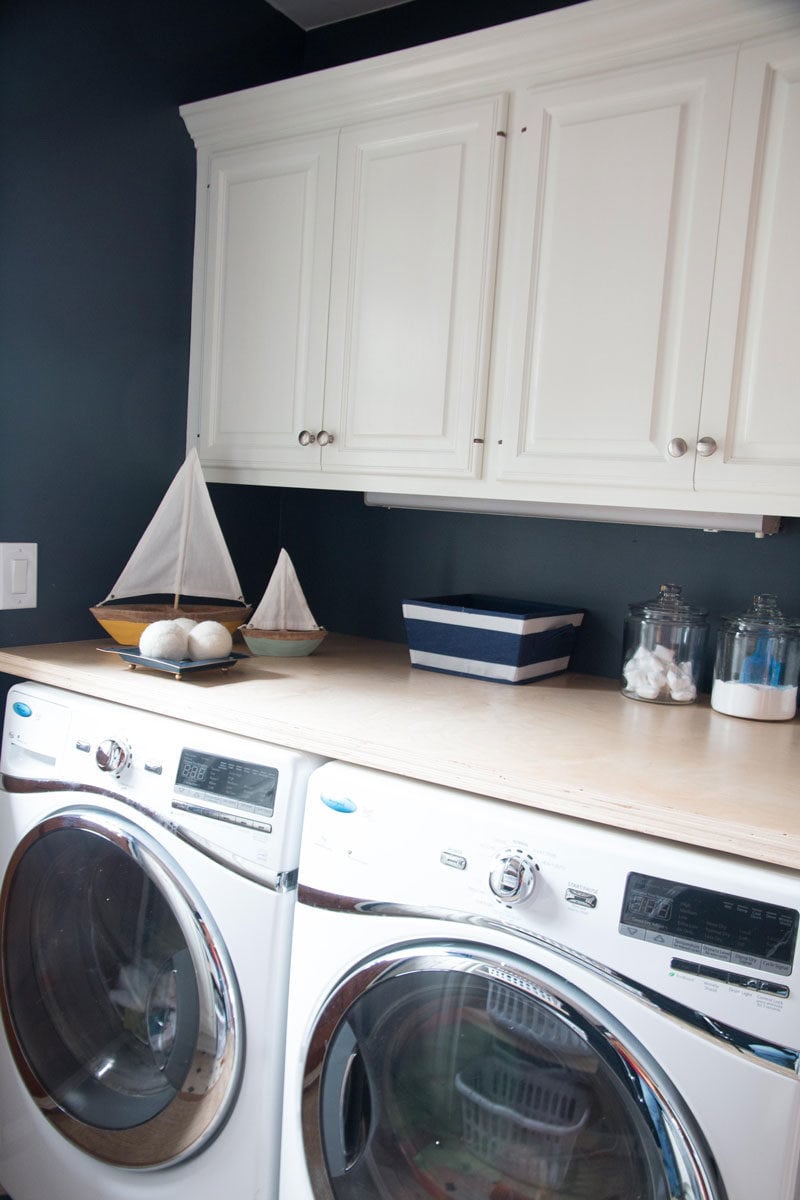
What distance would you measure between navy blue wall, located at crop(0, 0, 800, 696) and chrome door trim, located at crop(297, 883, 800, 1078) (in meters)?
0.93

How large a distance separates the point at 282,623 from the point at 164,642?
0.33 m

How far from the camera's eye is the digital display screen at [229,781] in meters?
1.41

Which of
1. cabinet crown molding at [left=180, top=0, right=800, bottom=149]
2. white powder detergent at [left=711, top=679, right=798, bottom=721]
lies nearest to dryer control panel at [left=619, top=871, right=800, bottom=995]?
white powder detergent at [left=711, top=679, right=798, bottom=721]

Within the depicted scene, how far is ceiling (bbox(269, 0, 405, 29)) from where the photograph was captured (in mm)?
2236

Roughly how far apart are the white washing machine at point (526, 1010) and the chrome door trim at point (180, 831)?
A: 2.5 inches

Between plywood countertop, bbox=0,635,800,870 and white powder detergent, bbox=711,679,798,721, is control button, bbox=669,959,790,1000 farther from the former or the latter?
white powder detergent, bbox=711,679,798,721

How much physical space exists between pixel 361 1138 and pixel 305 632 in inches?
→ 39.8

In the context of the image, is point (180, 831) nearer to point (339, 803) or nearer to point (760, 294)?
point (339, 803)

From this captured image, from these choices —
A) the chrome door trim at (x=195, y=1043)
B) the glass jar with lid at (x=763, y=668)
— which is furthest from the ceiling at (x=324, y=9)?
the chrome door trim at (x=195, y=1043)

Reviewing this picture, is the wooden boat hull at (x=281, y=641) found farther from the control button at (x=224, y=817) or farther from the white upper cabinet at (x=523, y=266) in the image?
the control button at (x=224, y=817)

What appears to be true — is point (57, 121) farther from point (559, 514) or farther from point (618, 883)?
point (618, 883)

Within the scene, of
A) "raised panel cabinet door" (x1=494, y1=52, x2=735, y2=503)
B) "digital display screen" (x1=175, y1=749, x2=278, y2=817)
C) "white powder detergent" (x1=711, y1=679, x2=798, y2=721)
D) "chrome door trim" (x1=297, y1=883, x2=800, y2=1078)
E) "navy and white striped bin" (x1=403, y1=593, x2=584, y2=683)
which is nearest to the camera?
"chrome door trim" (x1=297, y1=883, x2=800, y2=1078)

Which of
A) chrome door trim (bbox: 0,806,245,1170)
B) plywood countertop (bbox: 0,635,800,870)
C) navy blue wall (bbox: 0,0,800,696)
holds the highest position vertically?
navy blue wall (bbox: 0,0,800,696)

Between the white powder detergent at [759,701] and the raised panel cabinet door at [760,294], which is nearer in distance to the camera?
the raised panel cabinet door at [760,294]
